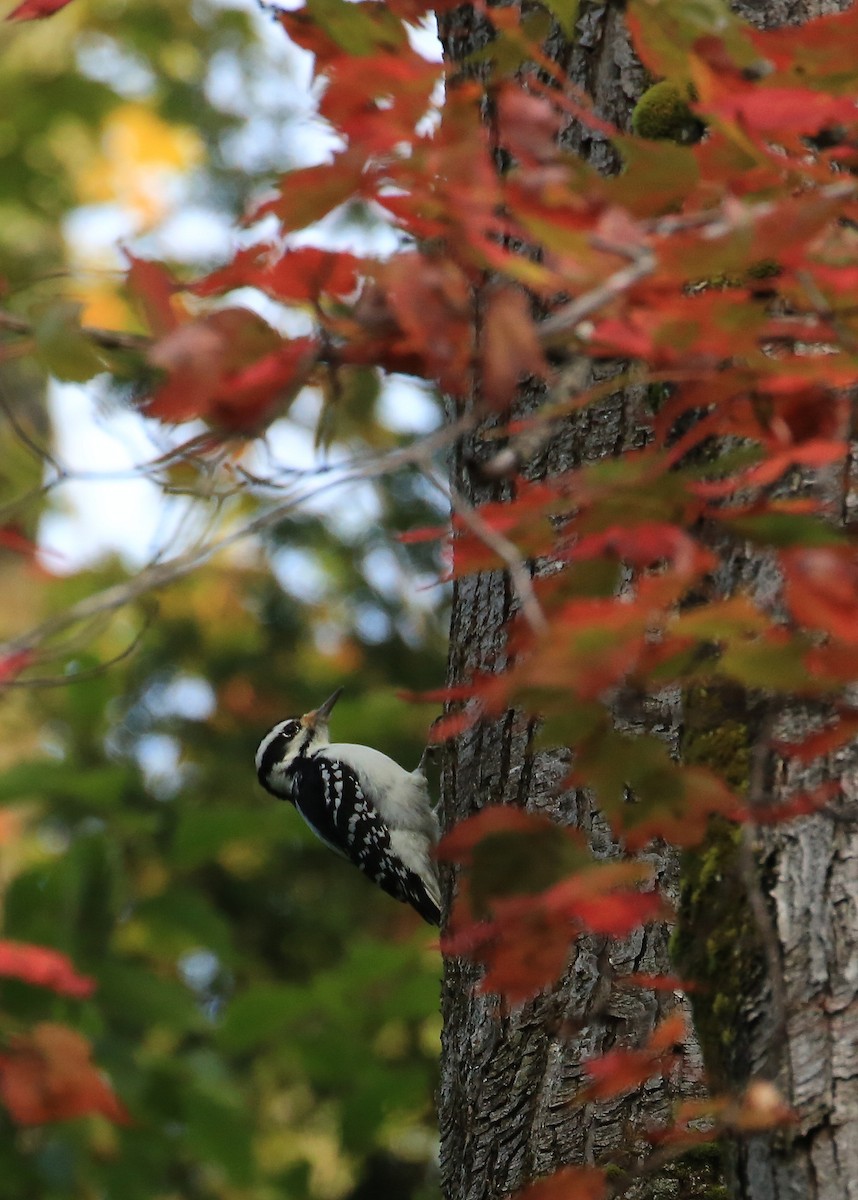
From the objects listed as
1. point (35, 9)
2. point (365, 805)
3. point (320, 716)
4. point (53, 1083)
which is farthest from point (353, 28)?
point (320, 716)

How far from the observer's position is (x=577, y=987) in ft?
9.80

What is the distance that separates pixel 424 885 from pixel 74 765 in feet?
5.30

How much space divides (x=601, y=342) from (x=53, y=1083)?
1.95m

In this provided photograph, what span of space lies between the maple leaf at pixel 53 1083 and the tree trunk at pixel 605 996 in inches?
34.5

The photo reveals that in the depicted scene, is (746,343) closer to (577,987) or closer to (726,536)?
(726,536)

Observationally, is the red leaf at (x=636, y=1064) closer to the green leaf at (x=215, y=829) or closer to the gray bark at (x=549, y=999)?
the gray bark at (x=549, y=999)

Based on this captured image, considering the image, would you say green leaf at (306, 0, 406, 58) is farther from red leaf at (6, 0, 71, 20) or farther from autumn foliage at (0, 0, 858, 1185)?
red leaf at (6, 0, 71, 20)

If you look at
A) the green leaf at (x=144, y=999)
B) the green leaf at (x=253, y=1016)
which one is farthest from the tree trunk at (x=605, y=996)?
the green leaf at (x=253, y=1016)

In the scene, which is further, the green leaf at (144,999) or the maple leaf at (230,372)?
the green leaf at (144,999)

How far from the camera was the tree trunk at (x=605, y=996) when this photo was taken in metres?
1.81

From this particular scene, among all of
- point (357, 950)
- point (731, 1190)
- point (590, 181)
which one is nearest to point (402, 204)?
point (590, 181)

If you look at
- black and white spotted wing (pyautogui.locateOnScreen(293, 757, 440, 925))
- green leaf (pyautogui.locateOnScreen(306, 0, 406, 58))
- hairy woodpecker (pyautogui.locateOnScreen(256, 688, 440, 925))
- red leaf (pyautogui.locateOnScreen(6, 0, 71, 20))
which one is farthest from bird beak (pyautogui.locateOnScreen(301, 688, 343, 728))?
green leaf (pyautogui.locateOnScreen(306, 0, 406, 58))

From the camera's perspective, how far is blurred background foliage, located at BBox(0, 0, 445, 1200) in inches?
193

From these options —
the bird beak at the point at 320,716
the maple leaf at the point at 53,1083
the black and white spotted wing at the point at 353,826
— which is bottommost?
the maple leaf at the point at 53,1083
